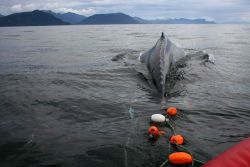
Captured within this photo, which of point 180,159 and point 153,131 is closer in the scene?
point 180,159

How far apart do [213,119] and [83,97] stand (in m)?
5.02

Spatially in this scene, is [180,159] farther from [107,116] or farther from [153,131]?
[107,116]

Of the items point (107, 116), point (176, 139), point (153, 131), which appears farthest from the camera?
point (107, 116)

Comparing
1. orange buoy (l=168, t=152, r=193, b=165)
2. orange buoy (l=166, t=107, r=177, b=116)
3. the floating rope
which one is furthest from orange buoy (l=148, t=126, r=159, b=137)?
orange buoy (l=166, t=107, r=177, b=116)

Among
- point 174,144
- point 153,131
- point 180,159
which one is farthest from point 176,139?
point 180,159

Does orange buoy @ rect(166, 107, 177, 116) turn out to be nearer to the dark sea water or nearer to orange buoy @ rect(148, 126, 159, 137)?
the dark sea water

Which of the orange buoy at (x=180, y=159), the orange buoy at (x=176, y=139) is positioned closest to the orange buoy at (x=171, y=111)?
the orange buoy at (x=176, y=139)

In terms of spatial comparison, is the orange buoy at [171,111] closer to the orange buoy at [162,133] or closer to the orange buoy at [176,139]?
the orange buoy at [162,133]

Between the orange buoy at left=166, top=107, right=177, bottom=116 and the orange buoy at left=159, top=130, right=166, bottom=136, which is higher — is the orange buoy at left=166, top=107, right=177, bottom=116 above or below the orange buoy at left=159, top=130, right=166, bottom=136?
above

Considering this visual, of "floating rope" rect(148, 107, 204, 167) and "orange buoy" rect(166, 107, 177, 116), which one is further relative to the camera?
"orange buoy" rect(166, 107, 177, 116)

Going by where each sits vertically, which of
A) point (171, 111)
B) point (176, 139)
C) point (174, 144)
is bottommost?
point (174, 144)

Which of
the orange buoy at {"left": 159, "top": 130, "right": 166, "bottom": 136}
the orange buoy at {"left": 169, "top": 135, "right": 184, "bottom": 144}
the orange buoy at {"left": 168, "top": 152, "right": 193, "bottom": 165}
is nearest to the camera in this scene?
the orange buoy at {"left": 168, "top": 152, "right": 193, "bottom": 165}

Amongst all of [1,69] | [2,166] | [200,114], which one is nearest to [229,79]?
[200,114]

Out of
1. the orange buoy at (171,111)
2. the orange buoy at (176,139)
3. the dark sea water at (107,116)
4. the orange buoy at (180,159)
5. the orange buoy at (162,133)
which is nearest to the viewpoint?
the orange buoy at (180,159)
